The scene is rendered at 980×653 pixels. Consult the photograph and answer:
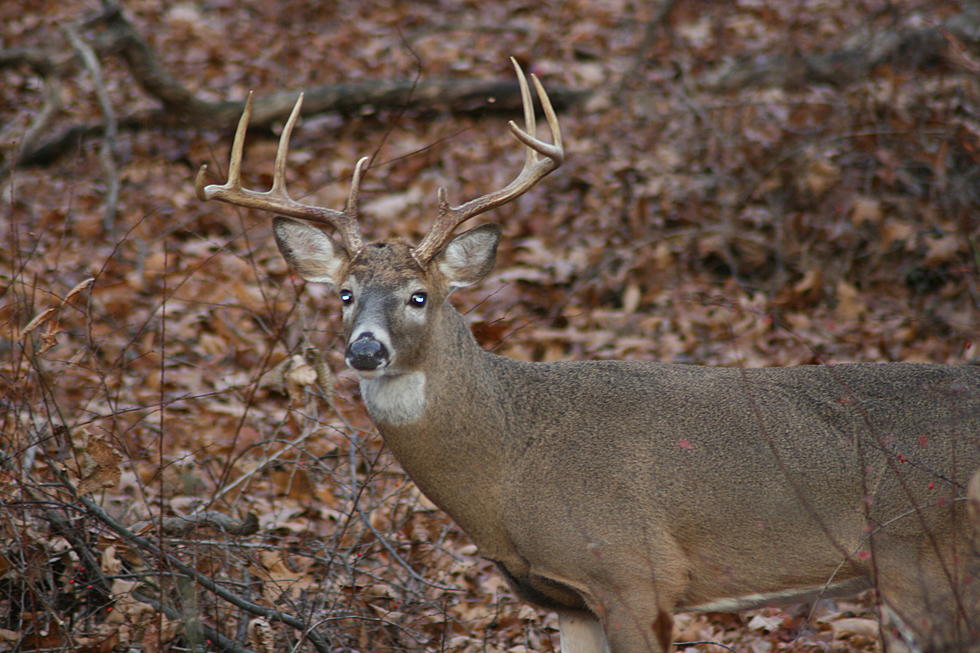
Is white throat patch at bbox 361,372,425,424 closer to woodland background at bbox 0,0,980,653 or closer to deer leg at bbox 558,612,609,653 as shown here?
woodland background at bbox 0,0,980,653

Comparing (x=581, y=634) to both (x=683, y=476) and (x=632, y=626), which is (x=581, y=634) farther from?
(x=683, y=476)

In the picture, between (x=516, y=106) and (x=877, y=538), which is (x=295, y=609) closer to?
(x=877, y=538)

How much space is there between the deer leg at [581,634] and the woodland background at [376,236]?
553 millimetres

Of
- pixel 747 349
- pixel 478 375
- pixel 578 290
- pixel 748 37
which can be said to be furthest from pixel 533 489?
pixel 748 37

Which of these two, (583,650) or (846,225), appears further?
(846,225)

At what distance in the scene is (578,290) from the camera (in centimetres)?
816

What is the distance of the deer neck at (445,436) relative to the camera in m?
4.38

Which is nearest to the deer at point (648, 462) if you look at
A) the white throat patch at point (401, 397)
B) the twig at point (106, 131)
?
the white throat patch at point (401, 397)

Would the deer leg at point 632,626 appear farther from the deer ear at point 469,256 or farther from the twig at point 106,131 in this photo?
the twig at point 106,131

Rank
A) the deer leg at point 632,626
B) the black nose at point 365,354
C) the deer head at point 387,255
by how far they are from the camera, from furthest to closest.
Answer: the deer head at point 387,255 < the deer leg at point 632,626 < the black nose at point 365,354

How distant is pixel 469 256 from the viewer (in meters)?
4.67

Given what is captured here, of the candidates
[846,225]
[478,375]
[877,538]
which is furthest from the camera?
[846,225]

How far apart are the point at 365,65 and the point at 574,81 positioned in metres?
2.38

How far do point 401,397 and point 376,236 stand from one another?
197 inches
